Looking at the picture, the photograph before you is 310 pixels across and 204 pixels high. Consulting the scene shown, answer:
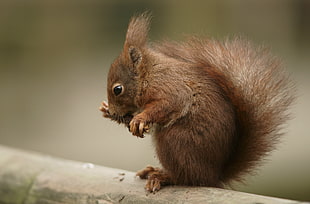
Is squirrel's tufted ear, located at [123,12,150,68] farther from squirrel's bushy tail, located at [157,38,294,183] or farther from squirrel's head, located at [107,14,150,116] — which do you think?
squirrel's bushy tail, located at [157,38,294,183]

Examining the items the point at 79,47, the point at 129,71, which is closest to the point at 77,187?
the point at 129,71

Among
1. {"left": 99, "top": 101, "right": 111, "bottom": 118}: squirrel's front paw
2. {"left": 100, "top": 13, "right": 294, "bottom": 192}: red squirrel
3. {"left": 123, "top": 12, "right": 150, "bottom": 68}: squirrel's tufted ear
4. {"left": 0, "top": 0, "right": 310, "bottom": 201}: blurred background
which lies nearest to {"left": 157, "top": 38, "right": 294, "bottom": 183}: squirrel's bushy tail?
{"left": 100, "top": 13, "right": 294, "bottom": 192}: red squirrel

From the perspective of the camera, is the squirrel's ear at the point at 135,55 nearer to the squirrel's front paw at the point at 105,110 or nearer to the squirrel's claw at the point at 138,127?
the squirrel's front paw at the point at 105,110

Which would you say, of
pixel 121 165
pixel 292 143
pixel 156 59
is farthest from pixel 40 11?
pixel 156 59

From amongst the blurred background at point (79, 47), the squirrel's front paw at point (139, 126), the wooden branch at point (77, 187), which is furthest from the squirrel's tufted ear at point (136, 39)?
the blurred background at point (79, 47)

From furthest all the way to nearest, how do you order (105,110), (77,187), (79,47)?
(79,47)
(105,110)
(77,187)

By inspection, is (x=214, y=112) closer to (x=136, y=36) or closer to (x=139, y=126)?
(x=139, y=126)
